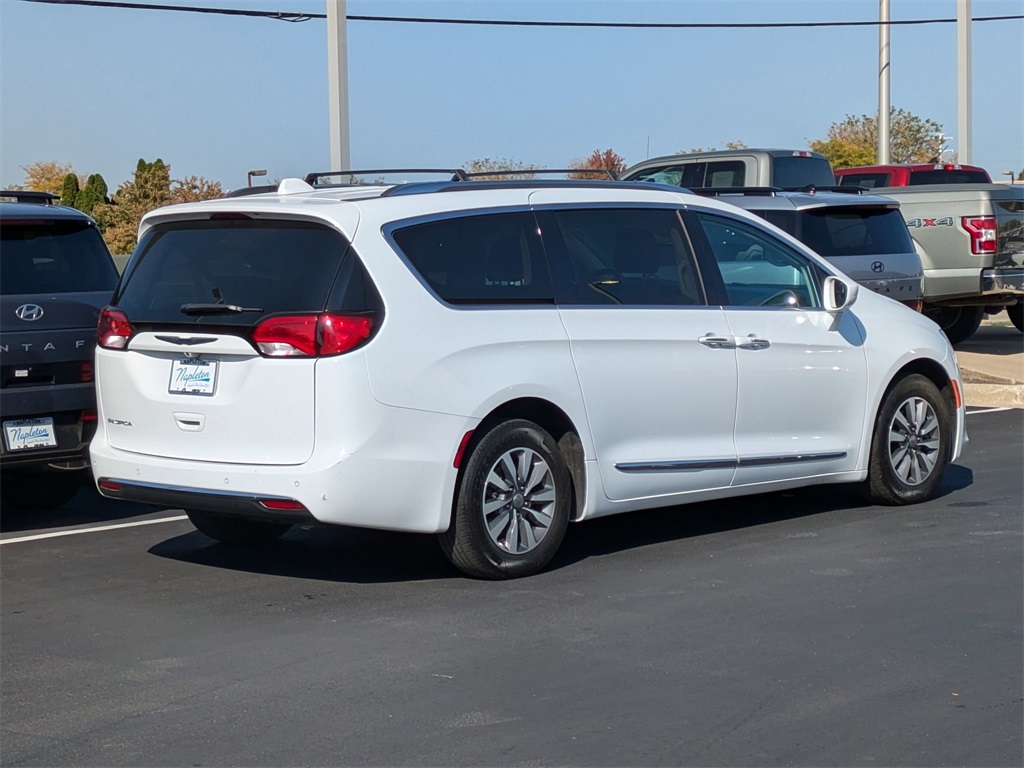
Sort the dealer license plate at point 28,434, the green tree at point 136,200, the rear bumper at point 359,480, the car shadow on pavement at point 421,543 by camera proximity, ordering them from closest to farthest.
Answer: the rear bumper at point 359,480 → the car shadow on pavement at point 421,543 → the dealer license plate at point 28,434 → the green tree at point 136,200

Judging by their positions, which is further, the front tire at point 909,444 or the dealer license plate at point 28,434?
the front tire at point 909,444

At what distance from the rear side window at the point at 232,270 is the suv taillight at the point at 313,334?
0.21 ft

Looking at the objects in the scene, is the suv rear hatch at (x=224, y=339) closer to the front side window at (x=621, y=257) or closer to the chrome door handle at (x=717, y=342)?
the front side window at (x=621, y=257)

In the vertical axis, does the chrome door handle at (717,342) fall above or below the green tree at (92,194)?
below

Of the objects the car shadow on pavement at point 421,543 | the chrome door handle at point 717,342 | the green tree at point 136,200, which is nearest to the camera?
the car shadow on pavement at point 421,543

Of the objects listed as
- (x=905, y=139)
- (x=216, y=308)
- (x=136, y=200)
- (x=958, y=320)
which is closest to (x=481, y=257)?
(x=216, y=308)

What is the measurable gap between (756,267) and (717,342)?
0.76 metres

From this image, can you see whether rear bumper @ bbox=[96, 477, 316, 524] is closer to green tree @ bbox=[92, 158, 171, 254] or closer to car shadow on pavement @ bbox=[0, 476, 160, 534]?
car shadow on pavement @ bbox=[0, 476, 160, 534]

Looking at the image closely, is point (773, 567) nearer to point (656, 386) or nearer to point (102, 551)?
point (656, 386)

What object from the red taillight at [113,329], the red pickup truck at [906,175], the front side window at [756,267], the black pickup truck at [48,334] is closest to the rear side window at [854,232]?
the front side window at [756,267]

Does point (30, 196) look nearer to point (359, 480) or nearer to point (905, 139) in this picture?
point (359, 480)

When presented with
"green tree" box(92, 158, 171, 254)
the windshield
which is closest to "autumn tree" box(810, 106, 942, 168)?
"green tree" box(92, 158, 171, 254)

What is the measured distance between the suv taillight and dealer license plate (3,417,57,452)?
7.08 feet

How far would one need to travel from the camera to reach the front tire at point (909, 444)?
846cm
